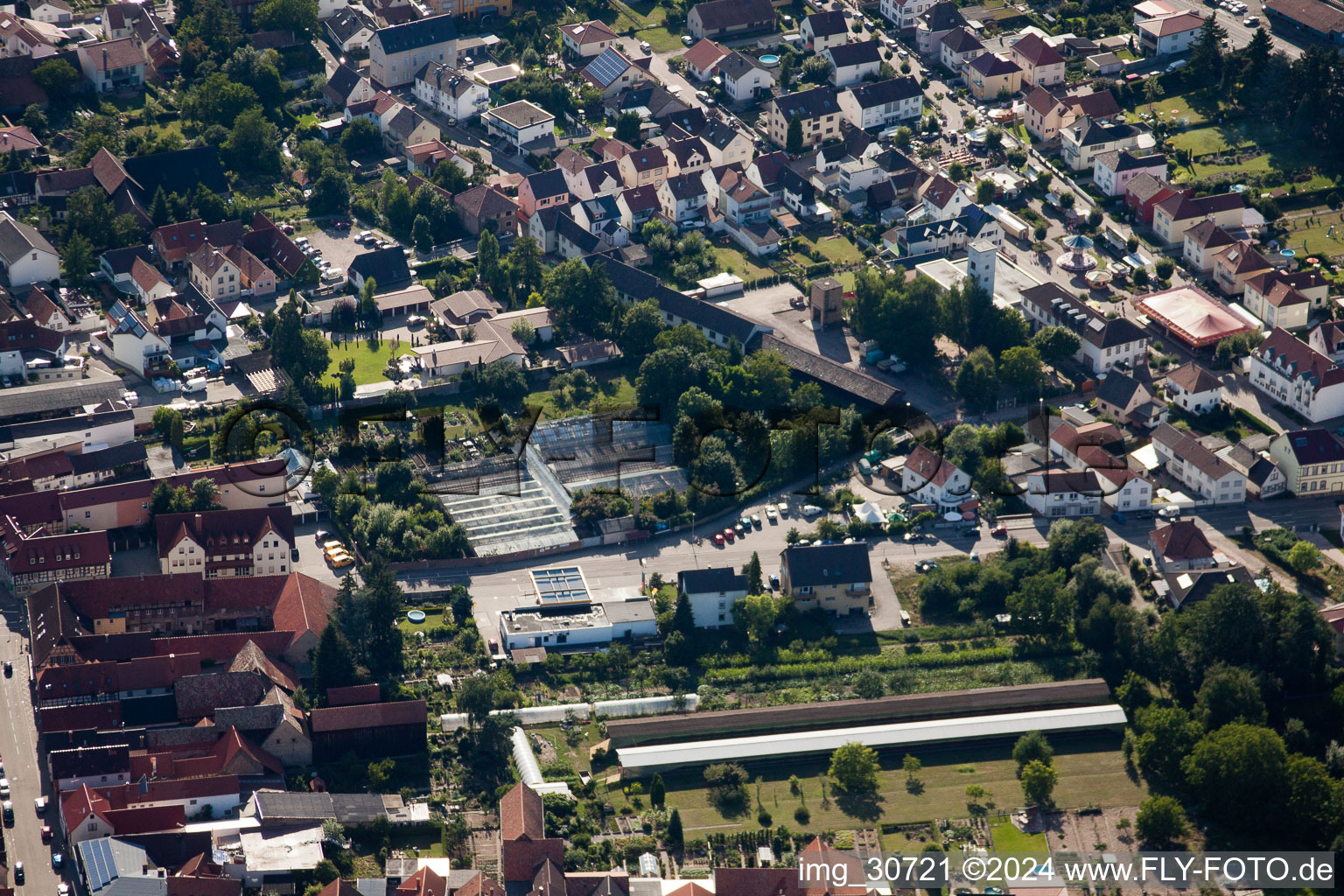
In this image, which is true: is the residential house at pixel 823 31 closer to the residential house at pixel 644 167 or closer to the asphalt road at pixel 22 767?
the residential house at pixel 644 167

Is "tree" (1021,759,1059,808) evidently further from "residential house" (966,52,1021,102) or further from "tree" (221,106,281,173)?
"tree" (221,106,281,173)

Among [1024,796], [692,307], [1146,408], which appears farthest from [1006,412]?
[1024,796]

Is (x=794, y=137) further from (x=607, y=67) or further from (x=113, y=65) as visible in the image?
(x=113, y=65)

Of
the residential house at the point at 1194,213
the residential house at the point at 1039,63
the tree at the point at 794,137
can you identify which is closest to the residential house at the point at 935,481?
the residential house at the point at 1194,213

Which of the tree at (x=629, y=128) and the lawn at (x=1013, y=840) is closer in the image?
the lawn at (x=1013, y=840)

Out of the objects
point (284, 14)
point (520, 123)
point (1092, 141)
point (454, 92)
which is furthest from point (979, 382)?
point (284, 14)

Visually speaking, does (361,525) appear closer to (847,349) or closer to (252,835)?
(252,835)
